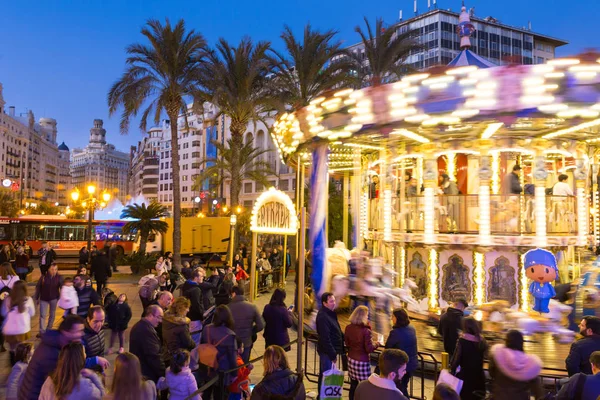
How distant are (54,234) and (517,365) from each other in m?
31.2

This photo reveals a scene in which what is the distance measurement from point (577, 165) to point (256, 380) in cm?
912

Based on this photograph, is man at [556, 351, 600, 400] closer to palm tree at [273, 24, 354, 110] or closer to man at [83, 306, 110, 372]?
man at [83, 306, 110, 372]

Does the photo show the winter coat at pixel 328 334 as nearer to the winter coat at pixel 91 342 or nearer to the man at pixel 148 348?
the man at pixel 148 348

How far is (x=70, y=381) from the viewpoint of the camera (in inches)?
149

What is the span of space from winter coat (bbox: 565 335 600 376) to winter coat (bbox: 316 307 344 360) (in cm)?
266

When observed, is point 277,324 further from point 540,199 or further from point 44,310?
point 540,199

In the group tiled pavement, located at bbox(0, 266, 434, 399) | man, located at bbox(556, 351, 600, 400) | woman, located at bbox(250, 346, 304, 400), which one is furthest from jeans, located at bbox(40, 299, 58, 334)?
man, located at bbox(556, 351, 600, 400)

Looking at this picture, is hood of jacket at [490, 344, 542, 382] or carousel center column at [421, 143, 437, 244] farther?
carousel center column at [421, 143, 437, 244]

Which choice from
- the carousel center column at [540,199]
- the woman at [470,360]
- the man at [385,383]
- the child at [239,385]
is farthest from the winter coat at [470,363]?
the carousel center column at [540,199]

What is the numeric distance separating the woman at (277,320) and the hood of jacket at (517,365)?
11.2 feet

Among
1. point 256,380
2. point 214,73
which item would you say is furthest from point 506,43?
point 256,380

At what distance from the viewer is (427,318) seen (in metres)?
12.2

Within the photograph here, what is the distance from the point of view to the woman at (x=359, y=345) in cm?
614

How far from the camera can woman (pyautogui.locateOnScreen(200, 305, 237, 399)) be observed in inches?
230
